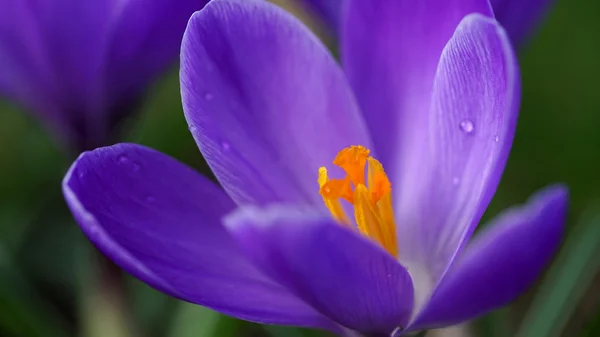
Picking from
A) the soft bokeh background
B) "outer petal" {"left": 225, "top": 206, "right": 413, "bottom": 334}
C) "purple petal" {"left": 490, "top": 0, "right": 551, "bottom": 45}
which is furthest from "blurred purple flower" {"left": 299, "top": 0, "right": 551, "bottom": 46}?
"outer petal" {"left": 225, "top": 206, "right": 413, "bottom": 334}

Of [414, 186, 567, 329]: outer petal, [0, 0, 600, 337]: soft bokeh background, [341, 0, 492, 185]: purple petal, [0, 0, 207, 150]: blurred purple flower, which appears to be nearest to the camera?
[414, 186, 567, 329]: outer petal

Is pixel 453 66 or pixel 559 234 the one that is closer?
pixel 559 234

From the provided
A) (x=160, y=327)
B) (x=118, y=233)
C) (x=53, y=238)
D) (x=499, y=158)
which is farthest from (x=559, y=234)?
(x=53, y=238)

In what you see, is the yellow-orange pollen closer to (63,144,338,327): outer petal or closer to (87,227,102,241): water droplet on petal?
(63,144,338,327): outer petal

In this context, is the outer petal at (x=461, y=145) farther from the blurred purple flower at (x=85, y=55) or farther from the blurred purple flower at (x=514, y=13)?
the blurred purple flower at (x=85, y=55)

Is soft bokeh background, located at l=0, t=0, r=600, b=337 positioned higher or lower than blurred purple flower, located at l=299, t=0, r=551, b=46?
lower

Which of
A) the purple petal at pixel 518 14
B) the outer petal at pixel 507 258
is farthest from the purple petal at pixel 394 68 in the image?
the outer petal at pixel 507 258

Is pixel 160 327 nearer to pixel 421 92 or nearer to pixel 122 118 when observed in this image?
pixel 122 118
